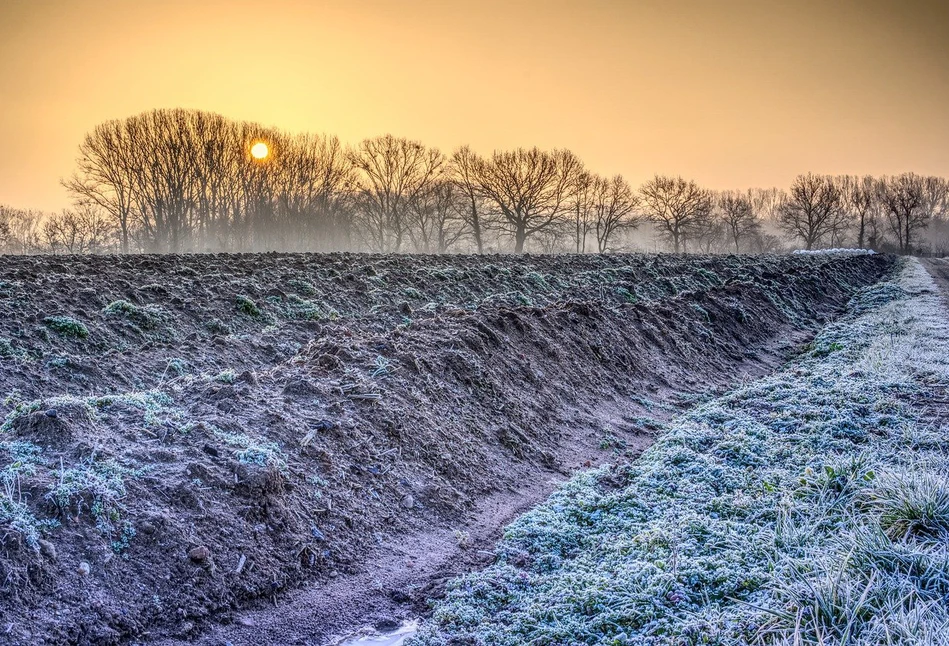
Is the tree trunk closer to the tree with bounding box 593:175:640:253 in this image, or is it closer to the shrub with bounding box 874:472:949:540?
the tree with bounding box 593:175:640:253

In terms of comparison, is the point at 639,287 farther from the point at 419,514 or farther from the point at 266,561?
the point at 266,561

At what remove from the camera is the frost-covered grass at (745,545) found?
131 inches

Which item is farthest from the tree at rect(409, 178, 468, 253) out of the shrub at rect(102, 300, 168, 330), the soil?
the shrub at rect(102, 300, 168, 330)

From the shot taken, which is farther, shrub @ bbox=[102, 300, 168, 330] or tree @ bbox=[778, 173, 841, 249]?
tree @ bbox=[778, 173, 841, 249]

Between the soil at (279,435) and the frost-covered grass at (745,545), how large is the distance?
583mm

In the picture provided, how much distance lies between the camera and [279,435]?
18.7 ft

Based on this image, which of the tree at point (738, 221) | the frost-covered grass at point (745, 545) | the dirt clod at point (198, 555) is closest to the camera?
the frost-covered grass at point (745, 545)

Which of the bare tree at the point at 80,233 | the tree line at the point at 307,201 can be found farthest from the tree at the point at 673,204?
the bare tree at the point at 80,233

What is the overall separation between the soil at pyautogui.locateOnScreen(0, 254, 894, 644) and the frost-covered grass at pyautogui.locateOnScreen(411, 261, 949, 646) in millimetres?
583

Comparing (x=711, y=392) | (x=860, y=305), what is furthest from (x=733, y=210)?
(x=711, y=392)

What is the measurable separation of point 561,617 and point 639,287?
702 inches

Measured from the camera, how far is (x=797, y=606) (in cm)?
329

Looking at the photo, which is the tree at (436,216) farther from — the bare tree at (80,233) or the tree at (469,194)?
the bare tree at (80,233)

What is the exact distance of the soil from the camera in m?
4.13
